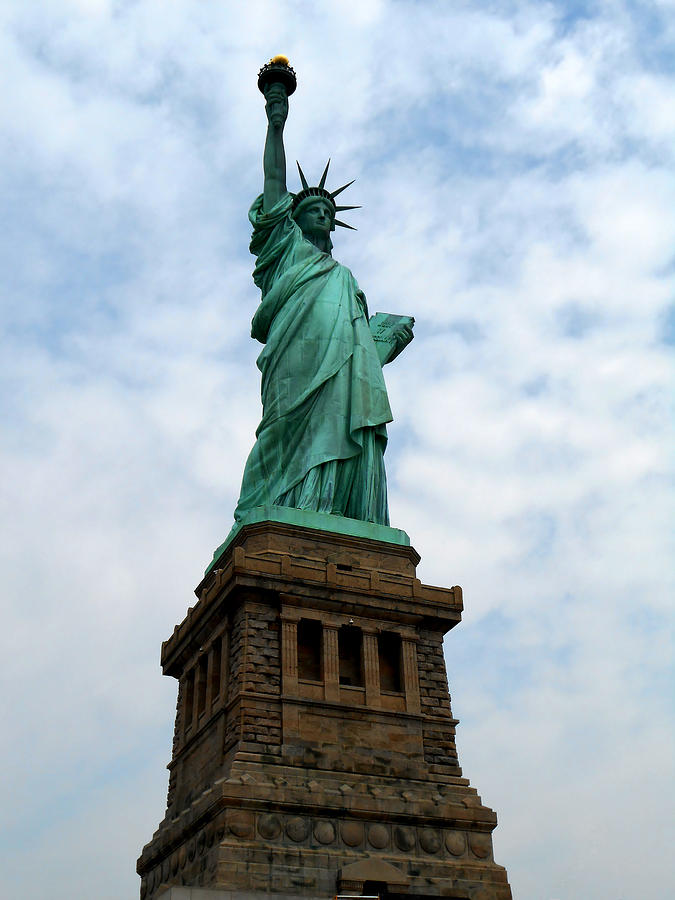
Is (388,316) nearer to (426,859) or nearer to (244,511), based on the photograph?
(244,511)

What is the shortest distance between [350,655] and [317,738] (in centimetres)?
215

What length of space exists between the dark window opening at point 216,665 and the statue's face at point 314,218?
11445 millimetres

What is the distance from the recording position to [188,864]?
19469 mm

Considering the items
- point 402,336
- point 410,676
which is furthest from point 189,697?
point 402,336

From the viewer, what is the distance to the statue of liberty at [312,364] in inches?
947

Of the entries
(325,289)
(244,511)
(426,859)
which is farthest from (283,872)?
(325,289)

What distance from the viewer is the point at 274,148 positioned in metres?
28.1

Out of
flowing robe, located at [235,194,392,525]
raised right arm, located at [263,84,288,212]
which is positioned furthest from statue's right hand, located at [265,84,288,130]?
flowing robe, located at [235,194,392,525]

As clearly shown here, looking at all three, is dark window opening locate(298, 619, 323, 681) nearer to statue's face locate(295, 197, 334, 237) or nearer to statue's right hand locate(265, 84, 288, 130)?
statue's face locate(295, 197, 334, 237)

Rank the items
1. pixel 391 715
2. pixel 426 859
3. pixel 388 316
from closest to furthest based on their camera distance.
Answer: pixel 426 859, pixel 391 715, pixel 388 316

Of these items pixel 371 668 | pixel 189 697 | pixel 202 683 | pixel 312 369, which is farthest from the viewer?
pixel 312 369

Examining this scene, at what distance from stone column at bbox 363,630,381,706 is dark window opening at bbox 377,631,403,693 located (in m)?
0.22

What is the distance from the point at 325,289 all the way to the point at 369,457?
4605 millimetres

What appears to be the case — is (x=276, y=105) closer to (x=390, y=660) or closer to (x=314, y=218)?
(x=314, y=218)
